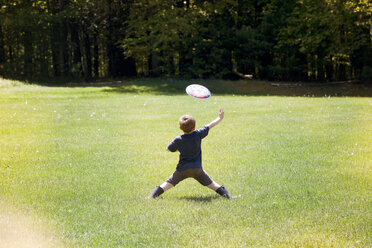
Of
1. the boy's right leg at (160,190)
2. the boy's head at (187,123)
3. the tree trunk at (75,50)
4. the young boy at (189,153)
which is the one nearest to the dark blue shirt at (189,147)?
the young boy at (189,153)

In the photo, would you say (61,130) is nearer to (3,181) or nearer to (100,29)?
(3,181)

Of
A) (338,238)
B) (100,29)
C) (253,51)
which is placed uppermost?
(100,29)

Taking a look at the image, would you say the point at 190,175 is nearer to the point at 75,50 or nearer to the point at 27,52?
the point at 27,52

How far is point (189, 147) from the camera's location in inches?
252

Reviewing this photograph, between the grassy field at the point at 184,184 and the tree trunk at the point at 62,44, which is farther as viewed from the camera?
the tree trunk at the point at 62,44

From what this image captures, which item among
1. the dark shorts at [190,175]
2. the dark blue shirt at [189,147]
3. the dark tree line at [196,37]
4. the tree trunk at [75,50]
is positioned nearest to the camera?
the dark blue shirt at [189,147]

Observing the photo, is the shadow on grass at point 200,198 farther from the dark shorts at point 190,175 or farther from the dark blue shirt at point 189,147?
the dark blue shirt at point 189,147

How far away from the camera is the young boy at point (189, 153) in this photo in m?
6.36

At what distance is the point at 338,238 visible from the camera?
505 cm

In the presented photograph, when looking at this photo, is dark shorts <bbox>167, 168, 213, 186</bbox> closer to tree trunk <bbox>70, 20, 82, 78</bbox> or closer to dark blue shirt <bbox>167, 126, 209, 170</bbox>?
dark blue shirt <bbox>167, 126, 209, 170</bbox>

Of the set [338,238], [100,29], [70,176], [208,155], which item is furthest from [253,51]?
[338,238]

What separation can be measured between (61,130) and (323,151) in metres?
7.89

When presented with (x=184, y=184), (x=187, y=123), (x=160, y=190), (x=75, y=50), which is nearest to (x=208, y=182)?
(x=160, y=190)

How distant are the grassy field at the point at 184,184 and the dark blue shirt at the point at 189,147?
1.80 ft
